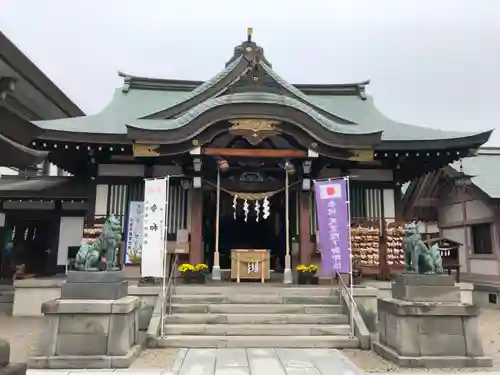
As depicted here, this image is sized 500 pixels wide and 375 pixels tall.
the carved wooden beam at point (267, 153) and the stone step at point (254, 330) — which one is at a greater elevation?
the carved wooden beam at point (267, 153)

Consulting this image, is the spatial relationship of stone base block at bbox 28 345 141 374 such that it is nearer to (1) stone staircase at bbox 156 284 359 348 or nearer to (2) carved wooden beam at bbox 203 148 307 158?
(1) stone staircase at bbox 156 284 359 348

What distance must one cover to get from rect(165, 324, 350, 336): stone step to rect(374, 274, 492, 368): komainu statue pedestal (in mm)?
1482

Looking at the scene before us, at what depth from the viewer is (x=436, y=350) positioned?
21.5ft

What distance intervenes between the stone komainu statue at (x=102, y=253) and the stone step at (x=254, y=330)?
6.36 feet

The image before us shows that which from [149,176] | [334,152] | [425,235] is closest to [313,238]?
[334,152]

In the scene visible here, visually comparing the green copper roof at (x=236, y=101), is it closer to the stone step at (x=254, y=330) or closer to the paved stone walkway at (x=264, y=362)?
the stone step at (x=254, y=330)

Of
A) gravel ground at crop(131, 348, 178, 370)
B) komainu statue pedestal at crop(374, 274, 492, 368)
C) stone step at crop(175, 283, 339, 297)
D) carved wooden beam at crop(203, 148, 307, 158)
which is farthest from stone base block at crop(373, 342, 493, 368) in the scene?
carved wooden beam at crop(203, 148, 307, 158)

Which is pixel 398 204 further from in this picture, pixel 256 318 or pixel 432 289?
pixel 256 318

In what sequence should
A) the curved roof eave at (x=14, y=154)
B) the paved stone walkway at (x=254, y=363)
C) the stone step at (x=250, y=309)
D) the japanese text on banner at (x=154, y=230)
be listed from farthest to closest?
the japanese text on banner at (x=154, y=230)
the stone step at (x=250, y=309)
the paved stone walkway at (x=254, y=363)
the curved roof eave at (x=14, y=154)

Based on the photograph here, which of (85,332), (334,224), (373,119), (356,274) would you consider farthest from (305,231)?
(85,332)

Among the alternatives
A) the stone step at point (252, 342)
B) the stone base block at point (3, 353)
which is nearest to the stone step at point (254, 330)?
the stone step at point (252, 342)

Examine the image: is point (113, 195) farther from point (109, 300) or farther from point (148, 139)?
point (109, 300)

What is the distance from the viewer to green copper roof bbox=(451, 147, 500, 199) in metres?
14.8

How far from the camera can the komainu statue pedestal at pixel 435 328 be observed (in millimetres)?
6449
